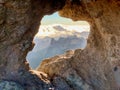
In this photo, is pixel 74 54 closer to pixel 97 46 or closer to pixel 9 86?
pixel 97 46

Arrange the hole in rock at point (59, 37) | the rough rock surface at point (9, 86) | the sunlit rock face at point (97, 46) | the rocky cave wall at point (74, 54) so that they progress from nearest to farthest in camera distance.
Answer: the rocky cave wall at point (74, 54), the rough rock surface at point (9, 86), the sunlit rock face at point (97, 46), the hole in rock at point (59, 37)

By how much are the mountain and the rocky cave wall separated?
13.6 metres

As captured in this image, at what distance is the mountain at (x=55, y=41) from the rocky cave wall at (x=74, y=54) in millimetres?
13603

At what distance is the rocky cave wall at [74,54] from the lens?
7.07 meters

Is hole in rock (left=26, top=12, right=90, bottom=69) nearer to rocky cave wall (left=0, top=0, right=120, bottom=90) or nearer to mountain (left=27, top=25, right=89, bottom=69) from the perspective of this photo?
mountain (left=27, top=25, right=89, bottom=69)

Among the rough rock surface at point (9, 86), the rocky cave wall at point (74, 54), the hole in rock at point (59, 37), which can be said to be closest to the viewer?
the rocky cave wall at point (74, 54)

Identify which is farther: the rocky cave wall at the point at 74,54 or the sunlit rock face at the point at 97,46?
the sunlit rock face at the point at 97,46

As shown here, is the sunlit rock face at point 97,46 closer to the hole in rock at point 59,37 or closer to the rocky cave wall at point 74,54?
the rocky cave wall at point 74,54

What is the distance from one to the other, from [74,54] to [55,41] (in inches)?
773

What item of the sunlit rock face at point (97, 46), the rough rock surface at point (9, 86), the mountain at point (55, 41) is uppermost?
the sunlit rock face at point (97, 46)

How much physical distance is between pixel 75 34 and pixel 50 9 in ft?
58.5

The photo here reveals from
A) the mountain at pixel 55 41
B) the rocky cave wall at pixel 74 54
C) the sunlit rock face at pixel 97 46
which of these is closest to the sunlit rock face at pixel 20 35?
the rocky cave wall at pixel 74 54

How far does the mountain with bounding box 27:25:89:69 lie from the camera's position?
24.3m

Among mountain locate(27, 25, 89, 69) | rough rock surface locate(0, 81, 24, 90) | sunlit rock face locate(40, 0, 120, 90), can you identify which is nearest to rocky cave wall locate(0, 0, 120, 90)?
sunlit rock face locate(40, 0, 120, 90)
